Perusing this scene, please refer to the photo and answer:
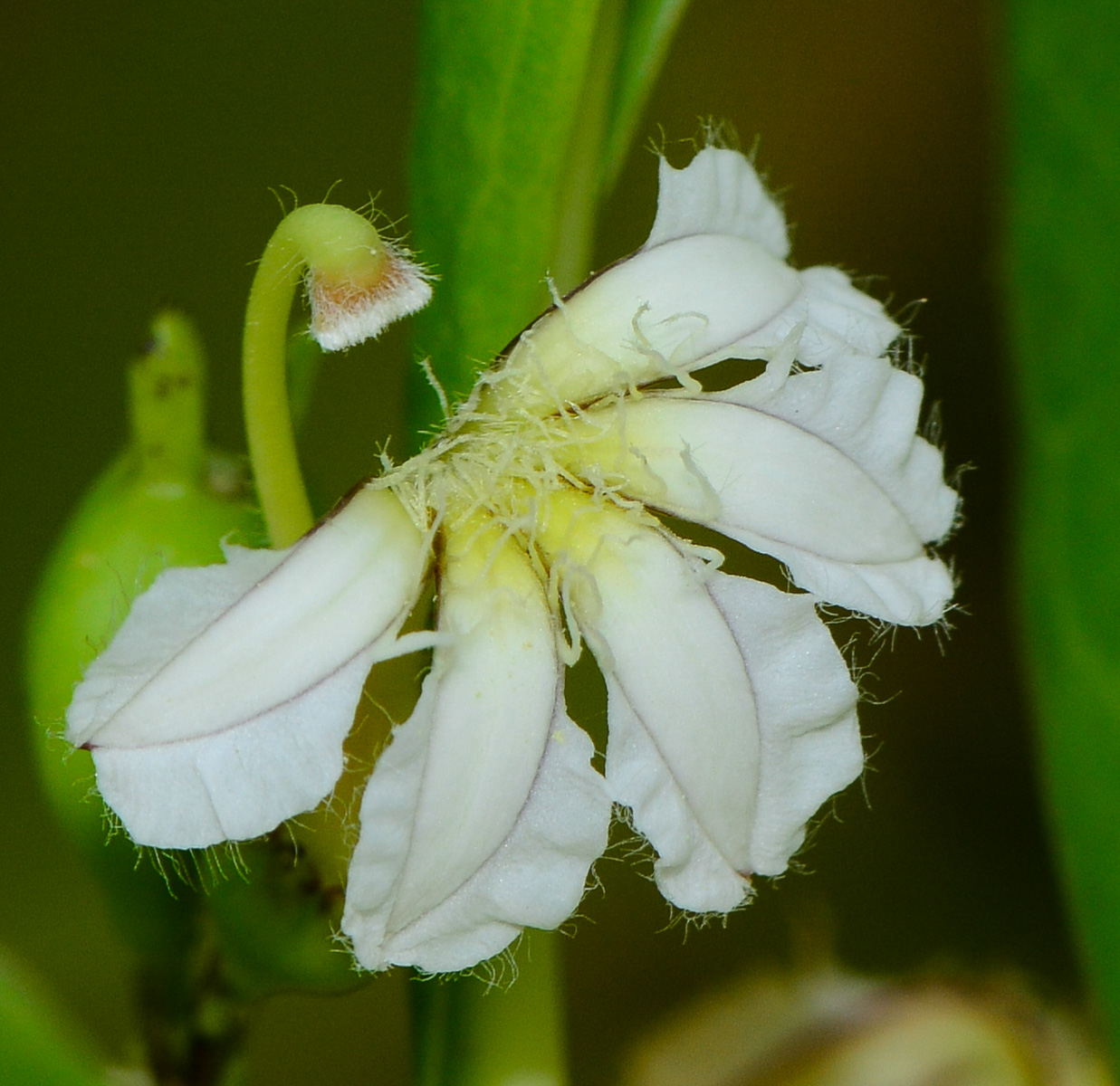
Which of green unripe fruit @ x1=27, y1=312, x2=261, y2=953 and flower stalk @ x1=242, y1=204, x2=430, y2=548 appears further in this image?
green unripe fruit @ x1=27, y1=312, x2=261, y2=953

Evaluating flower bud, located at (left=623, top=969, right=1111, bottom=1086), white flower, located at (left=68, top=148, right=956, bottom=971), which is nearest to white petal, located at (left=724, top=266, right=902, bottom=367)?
white flower, located at (left=68, top=148, right=956, bottom=971)

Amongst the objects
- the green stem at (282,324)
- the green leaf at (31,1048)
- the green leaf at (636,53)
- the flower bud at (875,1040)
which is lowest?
the flower bud at (875,1040)

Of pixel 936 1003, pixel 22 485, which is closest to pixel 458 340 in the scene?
pixel 936 1003

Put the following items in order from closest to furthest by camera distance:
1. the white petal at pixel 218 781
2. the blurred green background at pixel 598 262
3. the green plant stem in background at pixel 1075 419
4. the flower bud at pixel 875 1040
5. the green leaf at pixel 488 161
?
1. the white petal at pixel 218 781
2. the green leaf at pixel 488 161
3. the green plant stem in background at pixel 1075 419
4. the flower bud at pixel 875 1040
5. the blurred green background at pixel 598 262

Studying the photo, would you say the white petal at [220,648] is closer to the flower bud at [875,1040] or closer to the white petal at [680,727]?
the white petal at [680,727]

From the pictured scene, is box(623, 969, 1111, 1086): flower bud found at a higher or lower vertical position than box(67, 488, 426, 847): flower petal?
lower

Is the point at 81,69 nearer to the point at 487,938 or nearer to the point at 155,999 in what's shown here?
the point at 155,999

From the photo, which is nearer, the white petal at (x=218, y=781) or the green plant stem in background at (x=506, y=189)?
the white petal at (x=218, y=781)

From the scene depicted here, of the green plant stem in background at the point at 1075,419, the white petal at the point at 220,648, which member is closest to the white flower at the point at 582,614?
the white petal at the point at 220,648

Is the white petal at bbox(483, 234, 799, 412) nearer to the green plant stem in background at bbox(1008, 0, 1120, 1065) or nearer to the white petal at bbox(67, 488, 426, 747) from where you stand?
the white petal at bbox(67, 488, 426, 747)
